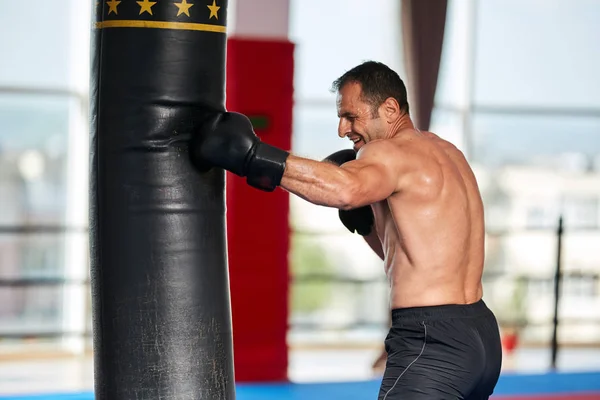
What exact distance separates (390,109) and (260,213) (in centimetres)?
304

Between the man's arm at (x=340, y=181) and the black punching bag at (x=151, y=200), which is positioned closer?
the man's arm at (x=340, y=181)

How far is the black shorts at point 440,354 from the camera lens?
118 inches

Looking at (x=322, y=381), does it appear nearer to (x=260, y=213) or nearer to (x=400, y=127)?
(x=260, y=213)

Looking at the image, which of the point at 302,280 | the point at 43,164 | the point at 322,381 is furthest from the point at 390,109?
the point at 43,164

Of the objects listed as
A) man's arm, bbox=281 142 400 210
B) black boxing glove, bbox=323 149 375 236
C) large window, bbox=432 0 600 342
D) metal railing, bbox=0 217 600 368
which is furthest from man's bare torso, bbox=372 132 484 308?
large window, bbox=432 0 600 342

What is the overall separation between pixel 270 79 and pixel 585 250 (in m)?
5.22

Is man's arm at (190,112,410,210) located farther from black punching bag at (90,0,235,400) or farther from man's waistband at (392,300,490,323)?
man's waistband at (392,300,490,323)

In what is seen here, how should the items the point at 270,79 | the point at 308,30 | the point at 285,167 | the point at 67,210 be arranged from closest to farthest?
1. the point at 285,167
2. the point at 270,79
3. the point at 67,210
4. the point at 308,30

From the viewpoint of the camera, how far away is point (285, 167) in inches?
115

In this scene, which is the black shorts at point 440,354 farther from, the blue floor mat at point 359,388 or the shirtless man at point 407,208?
the blue floor mat at point 359,388

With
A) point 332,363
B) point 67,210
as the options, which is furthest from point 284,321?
point 67,210

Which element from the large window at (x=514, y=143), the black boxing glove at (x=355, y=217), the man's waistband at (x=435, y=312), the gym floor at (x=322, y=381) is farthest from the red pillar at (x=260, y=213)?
the man's waistband at (x=435, y=312)

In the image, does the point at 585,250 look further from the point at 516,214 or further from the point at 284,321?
the point at 284,321

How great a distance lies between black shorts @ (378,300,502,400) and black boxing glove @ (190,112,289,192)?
1.96ft
